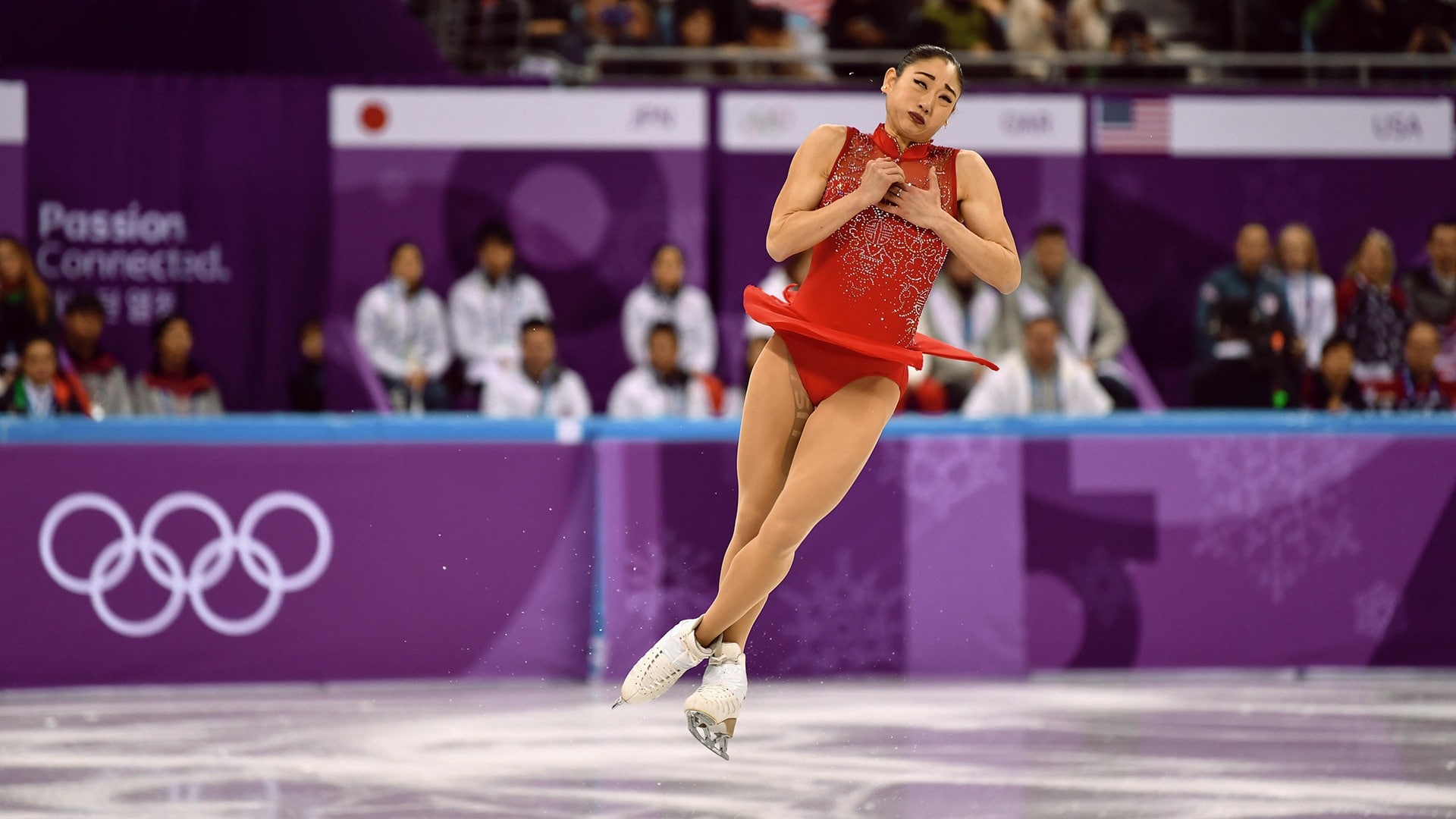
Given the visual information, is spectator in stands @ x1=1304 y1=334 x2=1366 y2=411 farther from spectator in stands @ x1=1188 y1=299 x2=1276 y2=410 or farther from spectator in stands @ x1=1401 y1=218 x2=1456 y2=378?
spectator in stands @ x1=1401 y1=218 x2=1456 y2=378

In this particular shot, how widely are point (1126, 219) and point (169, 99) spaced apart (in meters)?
6.56

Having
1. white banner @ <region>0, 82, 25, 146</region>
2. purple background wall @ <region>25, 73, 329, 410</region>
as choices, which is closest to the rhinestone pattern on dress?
purple background wall @ <region>25, 73, 329, 410</region>

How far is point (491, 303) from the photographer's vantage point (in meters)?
11.5

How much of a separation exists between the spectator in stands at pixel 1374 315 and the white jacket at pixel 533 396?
187 inches

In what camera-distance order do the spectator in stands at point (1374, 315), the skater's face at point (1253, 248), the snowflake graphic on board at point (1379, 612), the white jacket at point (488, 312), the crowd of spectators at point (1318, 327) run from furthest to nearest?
1. the white jacket at point (488, 312)
2. the skater's face at point (1253, 248)
3. the spectator in stands at point (1374, 315)
4. the crowd of spectators at point (1318, 327)
5. the snowflake graphic on board at point (1379, 612)

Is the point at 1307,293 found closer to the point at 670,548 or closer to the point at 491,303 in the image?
the point at 670,548

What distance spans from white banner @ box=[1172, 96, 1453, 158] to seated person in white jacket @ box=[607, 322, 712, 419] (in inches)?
162

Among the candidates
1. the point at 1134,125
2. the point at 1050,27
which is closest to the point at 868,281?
the point at 1134,125

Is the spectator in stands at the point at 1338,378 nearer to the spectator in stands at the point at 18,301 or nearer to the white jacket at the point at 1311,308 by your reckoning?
the white jacket at the point at 1311,308

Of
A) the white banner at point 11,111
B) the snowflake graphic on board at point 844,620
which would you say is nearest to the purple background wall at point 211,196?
the white banner at point 11,111

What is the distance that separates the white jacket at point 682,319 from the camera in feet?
37.4

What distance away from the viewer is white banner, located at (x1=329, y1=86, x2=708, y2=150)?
12070 mm

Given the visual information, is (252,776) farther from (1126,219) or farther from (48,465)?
(1126,219)

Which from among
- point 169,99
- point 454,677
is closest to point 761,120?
point 169,99
